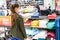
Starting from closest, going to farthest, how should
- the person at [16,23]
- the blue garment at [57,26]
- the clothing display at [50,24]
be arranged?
the person at [16,23] < the blue garment at [57,26] < the clothing display at [50,24]

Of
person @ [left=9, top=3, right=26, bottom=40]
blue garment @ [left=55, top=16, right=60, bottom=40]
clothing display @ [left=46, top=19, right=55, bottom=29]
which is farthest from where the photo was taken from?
clothing display @ [left=46, top=19, right=55, bottom=29]

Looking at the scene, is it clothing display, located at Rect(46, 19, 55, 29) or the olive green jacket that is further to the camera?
clothing display, located at Rect(46, 19, 55, 29)

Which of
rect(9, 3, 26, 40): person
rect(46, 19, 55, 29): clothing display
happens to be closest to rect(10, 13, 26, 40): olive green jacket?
rect(9, 3, 26, 40): person

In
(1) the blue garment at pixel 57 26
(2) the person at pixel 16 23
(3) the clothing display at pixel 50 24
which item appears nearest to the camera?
(2) the person at pixel 16 23

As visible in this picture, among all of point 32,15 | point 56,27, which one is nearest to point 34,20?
point 32,15

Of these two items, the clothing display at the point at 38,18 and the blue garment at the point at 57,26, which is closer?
the blue garment at the point at 57,26

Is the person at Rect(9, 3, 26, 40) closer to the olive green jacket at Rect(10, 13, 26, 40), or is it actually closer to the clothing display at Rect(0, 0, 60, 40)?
the olive green jacket at Rect(10, 13, 26, 40)

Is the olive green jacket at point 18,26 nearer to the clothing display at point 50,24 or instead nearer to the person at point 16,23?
the person at point 16,23

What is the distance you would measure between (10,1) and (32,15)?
2.17 feet

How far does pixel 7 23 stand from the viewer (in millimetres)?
5289

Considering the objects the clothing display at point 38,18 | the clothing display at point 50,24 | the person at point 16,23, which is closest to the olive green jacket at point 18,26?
the person at point 16,23

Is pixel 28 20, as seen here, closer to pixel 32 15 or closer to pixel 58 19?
pixel 32 15

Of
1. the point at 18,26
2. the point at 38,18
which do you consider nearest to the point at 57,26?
the point at 38,18

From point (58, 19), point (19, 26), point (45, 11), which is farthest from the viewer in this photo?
point (45, 11)
